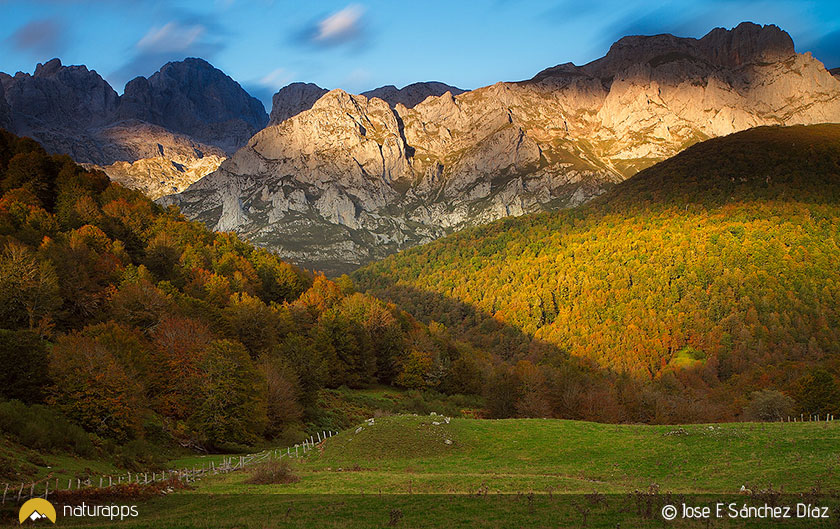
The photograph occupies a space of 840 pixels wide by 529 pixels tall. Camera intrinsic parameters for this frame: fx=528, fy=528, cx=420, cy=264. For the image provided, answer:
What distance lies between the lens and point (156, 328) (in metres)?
57.6

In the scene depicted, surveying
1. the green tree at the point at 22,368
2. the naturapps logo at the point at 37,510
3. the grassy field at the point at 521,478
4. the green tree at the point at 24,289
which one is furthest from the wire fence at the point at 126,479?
the green tree at the point at 24,289

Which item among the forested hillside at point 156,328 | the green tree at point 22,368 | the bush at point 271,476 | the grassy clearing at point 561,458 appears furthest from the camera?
the forested hillside at point 156,328

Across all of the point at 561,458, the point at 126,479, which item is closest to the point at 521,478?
the point at 561,458

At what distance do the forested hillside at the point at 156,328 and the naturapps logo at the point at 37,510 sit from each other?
42.7ft

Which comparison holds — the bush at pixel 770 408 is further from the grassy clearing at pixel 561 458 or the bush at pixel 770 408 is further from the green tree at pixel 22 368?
the green tree at pixel 22 368

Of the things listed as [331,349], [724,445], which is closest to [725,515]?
[724,445]

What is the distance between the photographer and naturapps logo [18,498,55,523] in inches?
670

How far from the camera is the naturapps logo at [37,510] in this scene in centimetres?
1702

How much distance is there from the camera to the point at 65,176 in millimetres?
95250

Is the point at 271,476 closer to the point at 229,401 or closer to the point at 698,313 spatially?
the point at 229,401

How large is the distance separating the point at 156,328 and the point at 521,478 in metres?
46.1

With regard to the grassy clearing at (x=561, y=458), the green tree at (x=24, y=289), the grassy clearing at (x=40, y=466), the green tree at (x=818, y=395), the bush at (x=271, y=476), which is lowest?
the green tree at (x=818, y=395)

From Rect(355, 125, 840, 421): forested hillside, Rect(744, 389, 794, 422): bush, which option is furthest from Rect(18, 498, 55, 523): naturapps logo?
Rect(355, 125, 840, 421): forested hillside

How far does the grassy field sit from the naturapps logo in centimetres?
89
